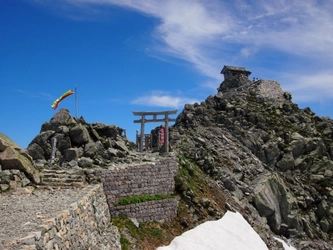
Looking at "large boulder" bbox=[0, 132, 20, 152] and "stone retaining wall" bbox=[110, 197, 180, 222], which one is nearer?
"large boulder" bbox=[0, 132, 20, 152]

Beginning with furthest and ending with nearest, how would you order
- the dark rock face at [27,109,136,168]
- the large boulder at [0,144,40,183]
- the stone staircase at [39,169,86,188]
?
the dark rock face at [27,109,136,168] → the stone staircase at [39,169,86,188] → the large boulder at [0,144,40,183]

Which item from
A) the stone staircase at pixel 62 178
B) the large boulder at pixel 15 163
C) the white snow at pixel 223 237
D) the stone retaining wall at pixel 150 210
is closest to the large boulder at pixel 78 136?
the stone staircase at pixel 62 178

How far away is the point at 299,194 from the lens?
3603 centimetres

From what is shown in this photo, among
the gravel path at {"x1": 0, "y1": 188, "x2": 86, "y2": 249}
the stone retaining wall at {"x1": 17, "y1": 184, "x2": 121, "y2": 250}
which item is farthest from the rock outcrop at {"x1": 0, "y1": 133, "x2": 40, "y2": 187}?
the stone retaining wall at {"x1": 17, "y1": 184, "x2": 121, "y2": 250}

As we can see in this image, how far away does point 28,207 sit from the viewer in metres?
12.5

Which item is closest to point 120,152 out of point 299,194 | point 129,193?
point 129,193

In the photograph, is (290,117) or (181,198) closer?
(181,198)

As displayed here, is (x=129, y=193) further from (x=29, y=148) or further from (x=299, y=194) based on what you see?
(x=299, y=194)

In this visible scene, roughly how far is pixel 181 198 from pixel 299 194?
19249 millimetres

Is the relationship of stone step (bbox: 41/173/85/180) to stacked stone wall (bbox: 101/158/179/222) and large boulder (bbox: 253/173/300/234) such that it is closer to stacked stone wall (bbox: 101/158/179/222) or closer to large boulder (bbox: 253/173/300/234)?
stacked stone wall (bbox: 101/158/179/222)

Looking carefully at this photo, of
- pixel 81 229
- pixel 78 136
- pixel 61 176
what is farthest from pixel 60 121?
pixel 81 229

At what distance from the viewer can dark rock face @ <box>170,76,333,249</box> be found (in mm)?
30895

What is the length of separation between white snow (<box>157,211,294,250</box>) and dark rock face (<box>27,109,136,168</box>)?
6.21m

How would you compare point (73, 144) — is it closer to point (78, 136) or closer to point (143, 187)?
point (78, 136)
